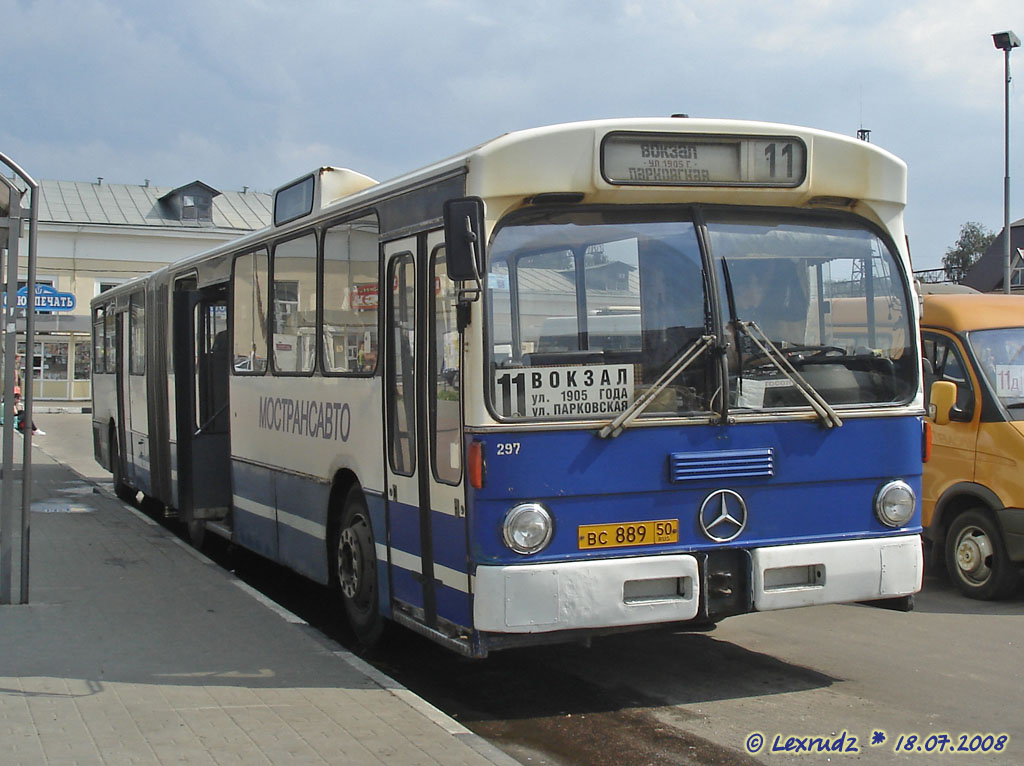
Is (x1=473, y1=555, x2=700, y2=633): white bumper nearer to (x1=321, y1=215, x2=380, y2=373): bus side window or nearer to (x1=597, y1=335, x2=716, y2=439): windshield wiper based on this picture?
(x1=597, y1=335, x2=716, y2=439): windshield wiper

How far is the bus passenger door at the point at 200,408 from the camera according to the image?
11891 millimetres

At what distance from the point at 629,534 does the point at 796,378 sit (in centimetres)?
127

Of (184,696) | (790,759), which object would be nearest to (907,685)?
(790,759)

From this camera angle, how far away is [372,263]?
7.35 metres

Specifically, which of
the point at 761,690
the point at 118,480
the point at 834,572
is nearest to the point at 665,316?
the point at 834,572

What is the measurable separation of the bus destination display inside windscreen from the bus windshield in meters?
0.19

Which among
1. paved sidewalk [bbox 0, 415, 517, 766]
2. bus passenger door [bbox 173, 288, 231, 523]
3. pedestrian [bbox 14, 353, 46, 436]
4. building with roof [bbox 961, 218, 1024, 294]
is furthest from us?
building with roof [bbox 961, 218, 1024, 294]

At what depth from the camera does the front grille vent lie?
236 inches

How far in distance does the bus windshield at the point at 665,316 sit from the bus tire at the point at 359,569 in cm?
217

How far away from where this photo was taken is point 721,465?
20.0 ft

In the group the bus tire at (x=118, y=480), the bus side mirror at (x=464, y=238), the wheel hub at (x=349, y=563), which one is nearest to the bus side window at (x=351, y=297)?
the wheel hub at (x=349, y=563)

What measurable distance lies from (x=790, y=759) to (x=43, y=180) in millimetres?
61558

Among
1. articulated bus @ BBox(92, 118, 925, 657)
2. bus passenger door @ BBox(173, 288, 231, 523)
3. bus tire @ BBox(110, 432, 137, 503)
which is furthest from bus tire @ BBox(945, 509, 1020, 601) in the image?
bus tire @ BBox(110, 432, 137, 503)

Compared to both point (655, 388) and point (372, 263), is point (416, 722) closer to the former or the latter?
point (655, 388)
